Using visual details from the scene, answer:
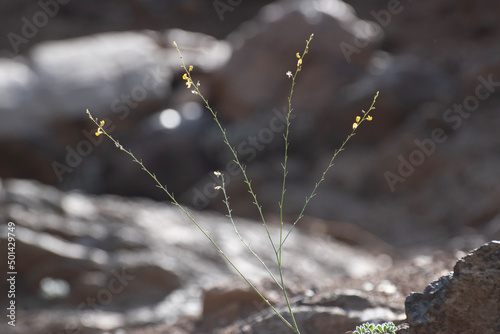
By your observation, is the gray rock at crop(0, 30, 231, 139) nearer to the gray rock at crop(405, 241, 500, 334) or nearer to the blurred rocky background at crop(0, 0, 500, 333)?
the blurred rocky background at crop(0, 0, 500, 333)

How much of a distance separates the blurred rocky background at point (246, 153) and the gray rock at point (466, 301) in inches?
70.2

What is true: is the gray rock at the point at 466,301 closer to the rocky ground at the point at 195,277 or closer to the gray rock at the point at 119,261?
the rocky ground at the point at 195,277

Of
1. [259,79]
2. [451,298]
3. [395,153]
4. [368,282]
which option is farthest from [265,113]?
[451,298]

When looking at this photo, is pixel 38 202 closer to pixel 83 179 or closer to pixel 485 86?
pixel 83 179

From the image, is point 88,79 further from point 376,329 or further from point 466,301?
point 466,301

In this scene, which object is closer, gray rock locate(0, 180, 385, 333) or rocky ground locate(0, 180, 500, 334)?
rocky ground locate(0, 180, 500, 334)

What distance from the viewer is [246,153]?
13562 mm

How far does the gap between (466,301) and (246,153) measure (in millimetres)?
11326

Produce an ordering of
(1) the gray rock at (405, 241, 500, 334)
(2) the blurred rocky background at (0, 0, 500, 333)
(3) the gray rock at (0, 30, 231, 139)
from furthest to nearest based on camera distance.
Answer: (3) the gray rock at (0, 30, 231, 139)
(2) the blurred rocky background at (0, 0, 500, 333)
(1) the gray rock at (405, 241, 500, 334)

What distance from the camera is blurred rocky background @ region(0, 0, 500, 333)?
653 cm

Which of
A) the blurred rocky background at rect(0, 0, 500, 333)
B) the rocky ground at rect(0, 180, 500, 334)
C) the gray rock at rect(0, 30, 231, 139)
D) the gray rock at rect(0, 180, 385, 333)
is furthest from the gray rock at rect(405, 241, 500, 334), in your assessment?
the gray rock at rect(0, 30, 231, 139)

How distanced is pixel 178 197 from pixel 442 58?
26.3ft

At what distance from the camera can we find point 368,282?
439cm

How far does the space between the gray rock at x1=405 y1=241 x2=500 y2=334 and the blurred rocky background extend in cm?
178
